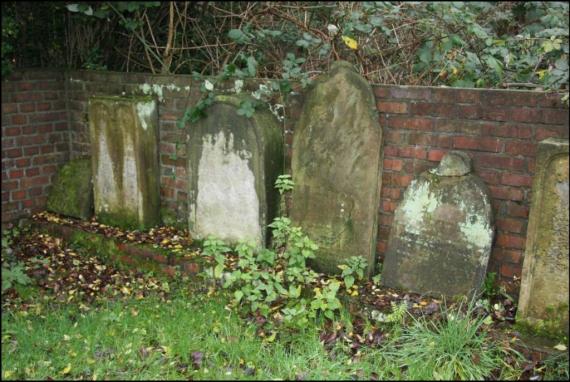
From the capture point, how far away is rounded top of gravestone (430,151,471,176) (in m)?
3.71

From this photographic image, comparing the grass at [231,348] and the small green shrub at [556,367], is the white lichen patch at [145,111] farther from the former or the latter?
the small green shrub at [556,367]

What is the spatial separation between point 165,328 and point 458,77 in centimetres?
266

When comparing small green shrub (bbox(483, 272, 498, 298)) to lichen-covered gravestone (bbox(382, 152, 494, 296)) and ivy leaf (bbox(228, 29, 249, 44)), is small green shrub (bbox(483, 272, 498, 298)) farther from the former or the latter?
ivy leaf (bbox(228, 29, 249, 44))

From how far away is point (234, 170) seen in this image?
4492 mm

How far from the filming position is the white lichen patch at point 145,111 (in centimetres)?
495

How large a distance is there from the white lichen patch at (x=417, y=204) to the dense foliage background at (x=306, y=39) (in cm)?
91

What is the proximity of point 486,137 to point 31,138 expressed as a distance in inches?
156

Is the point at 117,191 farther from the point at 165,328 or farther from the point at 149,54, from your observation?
the point at 165,328

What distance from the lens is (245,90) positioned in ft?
15.2

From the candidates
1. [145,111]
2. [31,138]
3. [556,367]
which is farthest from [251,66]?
[556,367]

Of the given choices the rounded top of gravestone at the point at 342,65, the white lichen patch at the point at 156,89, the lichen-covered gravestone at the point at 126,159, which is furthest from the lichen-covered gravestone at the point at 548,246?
the lichen-covered gravestone at the point at 126,159

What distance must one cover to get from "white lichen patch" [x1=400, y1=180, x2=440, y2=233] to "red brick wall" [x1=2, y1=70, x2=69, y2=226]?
137 inches

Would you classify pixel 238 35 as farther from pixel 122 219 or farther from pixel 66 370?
pixel 66 370

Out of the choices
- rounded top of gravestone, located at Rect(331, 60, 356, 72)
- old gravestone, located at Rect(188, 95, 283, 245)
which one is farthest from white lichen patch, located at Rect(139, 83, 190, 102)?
rounded top of gravestone, located at Rect(331, 60, 356, 72)
